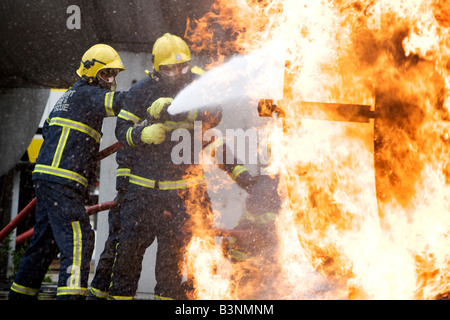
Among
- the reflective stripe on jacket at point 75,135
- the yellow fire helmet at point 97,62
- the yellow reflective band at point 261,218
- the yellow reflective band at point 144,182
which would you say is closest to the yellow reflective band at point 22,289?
the reflective stripe on jacket at point 75,135

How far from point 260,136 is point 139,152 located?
64.0 inches

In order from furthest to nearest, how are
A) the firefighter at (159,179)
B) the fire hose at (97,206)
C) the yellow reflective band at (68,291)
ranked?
1. the fire hose at (97,206)
2. the firefighter at (159,179)
3. the yellow reflective band at (68,291)

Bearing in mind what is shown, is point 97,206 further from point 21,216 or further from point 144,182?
point 144,182

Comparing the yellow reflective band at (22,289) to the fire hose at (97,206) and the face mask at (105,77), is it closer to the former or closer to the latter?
the fire hose at (97,206)

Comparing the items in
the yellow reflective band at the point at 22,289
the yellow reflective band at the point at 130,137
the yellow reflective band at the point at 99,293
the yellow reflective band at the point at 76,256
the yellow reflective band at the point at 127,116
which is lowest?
the yellow reflective band at the point at 99,293

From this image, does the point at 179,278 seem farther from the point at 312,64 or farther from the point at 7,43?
the point at 7,43

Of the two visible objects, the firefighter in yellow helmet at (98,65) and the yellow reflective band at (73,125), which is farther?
the firefighter in yellow helmet at (98,65)

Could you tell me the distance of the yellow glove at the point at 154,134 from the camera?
11.0 ft

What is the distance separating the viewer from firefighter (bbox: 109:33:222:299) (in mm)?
3326

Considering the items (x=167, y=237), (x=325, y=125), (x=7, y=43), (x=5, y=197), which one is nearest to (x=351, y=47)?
(x=325, y=125)

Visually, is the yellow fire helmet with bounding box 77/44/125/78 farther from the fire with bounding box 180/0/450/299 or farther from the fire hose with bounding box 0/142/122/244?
the fire with bounding box 180/0/450/299

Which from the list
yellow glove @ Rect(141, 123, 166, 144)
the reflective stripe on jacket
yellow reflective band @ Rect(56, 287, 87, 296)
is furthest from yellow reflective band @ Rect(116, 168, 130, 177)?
yellow reflective band @ Rect(56, 287, 87, 296)

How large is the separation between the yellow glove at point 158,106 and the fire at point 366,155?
84 centimetres

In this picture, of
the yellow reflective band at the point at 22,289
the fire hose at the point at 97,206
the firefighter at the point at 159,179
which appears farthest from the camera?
the fire hose at the point at 97,206
